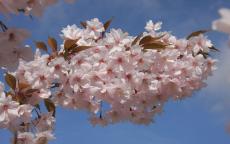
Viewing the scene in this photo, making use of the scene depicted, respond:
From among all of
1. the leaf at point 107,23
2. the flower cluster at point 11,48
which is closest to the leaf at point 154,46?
the leaf at point 107,23

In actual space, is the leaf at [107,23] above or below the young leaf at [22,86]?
above

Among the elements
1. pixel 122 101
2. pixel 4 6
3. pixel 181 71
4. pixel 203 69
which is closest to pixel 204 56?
pixel 203 69

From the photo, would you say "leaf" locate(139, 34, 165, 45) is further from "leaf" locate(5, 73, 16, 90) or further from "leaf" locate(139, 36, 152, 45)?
"leaf" locate(5, 73, 16, 90)

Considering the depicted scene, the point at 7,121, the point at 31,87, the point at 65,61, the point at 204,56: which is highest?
the point at 204,56

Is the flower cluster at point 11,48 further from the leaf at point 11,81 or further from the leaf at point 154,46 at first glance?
the leaf at point 154,46

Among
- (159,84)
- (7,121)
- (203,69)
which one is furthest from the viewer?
(203,69)

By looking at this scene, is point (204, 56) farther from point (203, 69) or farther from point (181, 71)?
A: point (181, 71)
